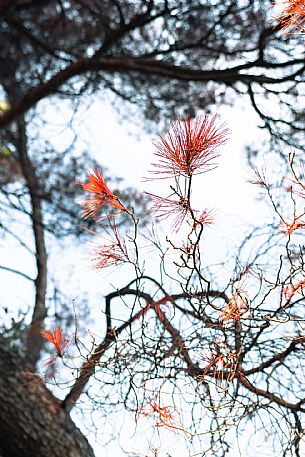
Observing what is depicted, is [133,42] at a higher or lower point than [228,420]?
higher

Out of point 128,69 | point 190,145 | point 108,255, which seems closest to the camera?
point 190,145

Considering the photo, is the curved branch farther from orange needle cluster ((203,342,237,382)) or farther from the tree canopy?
orange needle cluster ((203,342,237,382))

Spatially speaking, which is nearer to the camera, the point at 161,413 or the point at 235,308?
the point at 235,308

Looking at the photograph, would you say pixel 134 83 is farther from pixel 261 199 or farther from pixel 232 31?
pixel 261 199

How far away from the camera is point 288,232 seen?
89 cm

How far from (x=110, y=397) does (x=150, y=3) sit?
139 cm

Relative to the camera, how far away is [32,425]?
5.26ft

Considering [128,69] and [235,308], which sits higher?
[128,69]

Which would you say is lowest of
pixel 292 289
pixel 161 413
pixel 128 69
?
pixel 161 413

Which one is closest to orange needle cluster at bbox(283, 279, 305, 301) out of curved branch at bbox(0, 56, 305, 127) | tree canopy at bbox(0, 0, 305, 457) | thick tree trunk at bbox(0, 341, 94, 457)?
tree canopy at bbox(0, 0, 305, 457)

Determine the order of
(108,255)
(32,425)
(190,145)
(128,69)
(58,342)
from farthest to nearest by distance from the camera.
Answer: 1. (128,69)
2. (32,425)
3. (58,342)
4. (108,255)
5. (190,145)

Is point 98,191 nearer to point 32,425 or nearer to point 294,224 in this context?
point 294,224

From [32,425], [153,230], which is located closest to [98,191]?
[153,230]

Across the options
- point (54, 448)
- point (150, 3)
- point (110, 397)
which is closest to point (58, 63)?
point (150, 3)
